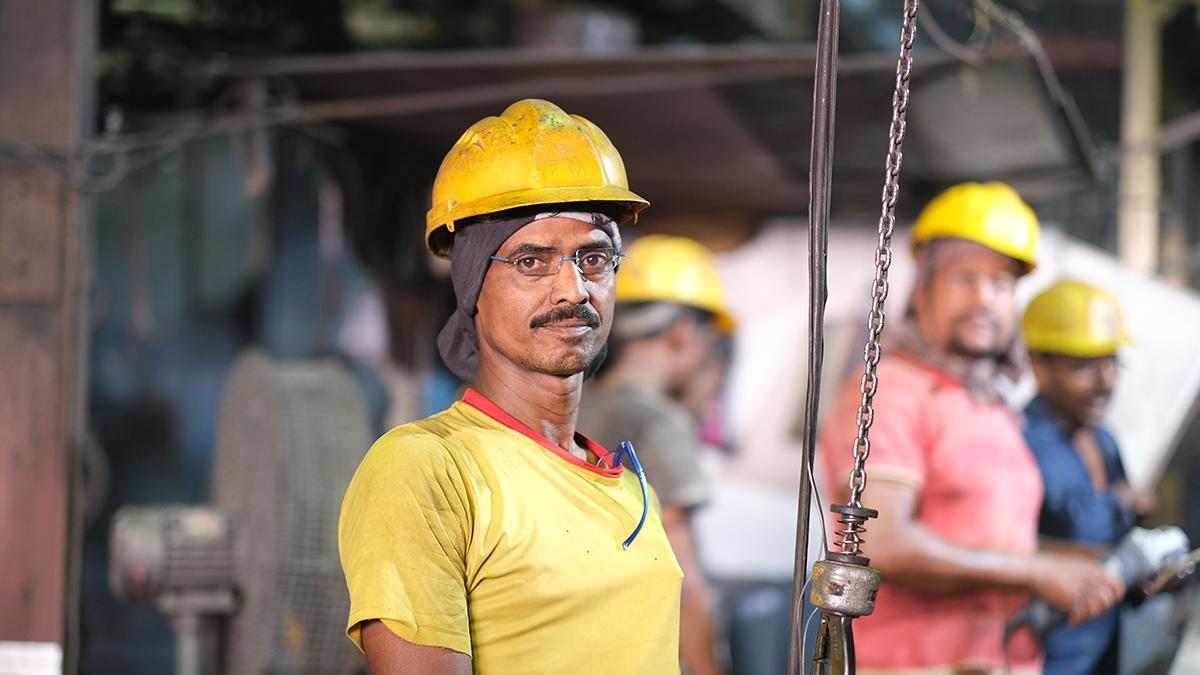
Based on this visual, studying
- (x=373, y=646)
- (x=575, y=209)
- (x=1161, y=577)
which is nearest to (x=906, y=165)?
(x=1161, y=577)

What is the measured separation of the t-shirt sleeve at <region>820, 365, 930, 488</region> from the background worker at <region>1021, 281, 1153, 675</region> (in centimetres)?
97

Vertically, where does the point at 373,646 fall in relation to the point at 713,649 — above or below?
above

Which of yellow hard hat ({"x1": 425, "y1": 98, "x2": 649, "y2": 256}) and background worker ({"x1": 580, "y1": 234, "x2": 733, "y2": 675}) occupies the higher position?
yellow hard hat ({"x1": 425, "y1": 98, "x2": 649, "y2": 256})

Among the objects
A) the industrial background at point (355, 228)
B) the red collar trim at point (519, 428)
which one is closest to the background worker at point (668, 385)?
the industrial background at point (355, 228)

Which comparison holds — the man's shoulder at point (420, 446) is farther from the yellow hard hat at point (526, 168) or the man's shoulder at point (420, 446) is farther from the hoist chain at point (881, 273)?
the hoist chain at point (881, 273)

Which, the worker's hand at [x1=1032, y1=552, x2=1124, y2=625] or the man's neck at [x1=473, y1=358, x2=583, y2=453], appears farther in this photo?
the worker's hand at [x1=1032, y1=552, x2=1124, y2=625]

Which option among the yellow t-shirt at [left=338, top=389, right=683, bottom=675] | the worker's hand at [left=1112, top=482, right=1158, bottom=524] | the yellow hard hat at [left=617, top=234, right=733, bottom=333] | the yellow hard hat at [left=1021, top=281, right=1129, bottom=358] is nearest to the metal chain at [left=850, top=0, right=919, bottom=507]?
the yellow t-shirt at [left=338, top=389, right=683, bottom=675]

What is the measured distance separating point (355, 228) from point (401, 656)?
5963mm

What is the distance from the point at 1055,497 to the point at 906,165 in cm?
237

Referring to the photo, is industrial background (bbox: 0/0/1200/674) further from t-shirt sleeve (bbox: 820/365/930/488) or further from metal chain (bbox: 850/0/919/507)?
metal chain (bbox: 850/0/919/507)

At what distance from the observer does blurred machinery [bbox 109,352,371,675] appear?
521 centimetres

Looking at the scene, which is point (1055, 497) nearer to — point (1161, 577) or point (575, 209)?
point (1161, 577)

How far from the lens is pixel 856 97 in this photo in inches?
251

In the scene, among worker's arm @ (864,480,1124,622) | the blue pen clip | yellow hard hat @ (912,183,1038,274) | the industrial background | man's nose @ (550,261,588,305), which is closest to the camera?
man's nose @ (550,261,588,305)
